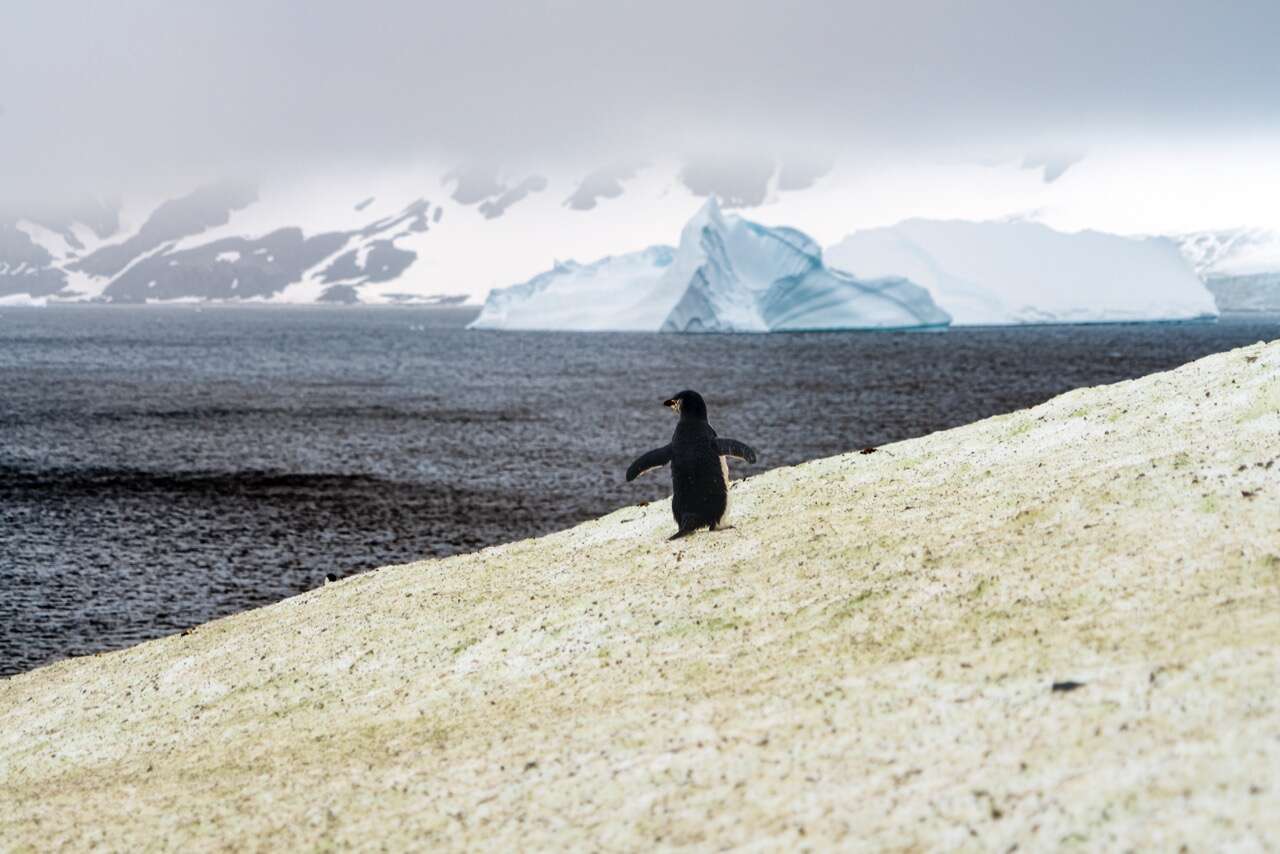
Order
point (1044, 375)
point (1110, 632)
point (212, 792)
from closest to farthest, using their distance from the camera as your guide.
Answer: point (1110, 632), point (212, 792), point (1044, 375)

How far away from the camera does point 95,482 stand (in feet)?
147

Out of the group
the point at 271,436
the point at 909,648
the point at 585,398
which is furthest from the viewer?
the point at 585,398

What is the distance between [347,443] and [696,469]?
4296 cm

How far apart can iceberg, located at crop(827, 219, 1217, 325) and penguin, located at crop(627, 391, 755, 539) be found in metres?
151

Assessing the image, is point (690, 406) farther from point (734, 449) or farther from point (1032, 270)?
point (1032, 270)

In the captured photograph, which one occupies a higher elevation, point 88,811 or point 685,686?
point 685,686

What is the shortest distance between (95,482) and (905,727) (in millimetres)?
43033

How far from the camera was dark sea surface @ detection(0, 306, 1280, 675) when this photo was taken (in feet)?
101

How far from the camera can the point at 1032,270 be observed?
6978 inches

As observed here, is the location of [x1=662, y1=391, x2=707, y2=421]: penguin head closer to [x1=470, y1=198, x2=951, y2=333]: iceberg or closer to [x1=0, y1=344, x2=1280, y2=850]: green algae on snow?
[x1=0, y1=344, x2=1280, y2=850]: green algae on snow

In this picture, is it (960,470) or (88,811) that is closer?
(88,811)

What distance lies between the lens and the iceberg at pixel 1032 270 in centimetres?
16700

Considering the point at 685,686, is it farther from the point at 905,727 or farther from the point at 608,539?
the point at 608,539

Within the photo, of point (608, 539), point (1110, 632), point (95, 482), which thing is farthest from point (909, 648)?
point (95, 482)
